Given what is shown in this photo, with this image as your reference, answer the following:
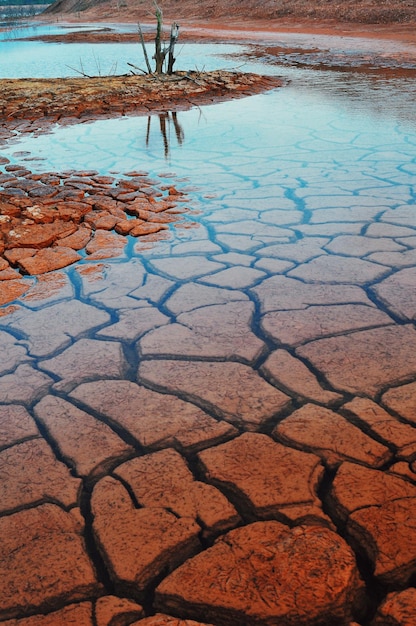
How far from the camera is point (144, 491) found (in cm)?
144

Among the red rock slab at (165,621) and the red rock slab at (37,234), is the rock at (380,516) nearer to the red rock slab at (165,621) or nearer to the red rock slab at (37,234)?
the red rock slab at (165,621)

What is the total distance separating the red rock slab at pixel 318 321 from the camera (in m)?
2.15

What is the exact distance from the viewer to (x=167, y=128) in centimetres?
642

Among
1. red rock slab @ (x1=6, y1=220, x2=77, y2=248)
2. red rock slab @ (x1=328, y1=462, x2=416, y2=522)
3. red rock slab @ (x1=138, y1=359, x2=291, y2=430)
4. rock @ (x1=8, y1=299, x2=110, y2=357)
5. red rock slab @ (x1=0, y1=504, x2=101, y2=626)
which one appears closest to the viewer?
red rock slab @ (x1=0, y1=504, x2=101, y2=626)

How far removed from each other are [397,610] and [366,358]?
100cm

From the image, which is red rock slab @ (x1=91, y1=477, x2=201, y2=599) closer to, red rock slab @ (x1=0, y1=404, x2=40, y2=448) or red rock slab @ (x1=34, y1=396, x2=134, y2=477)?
Answer: red rock slab @ (x1=34, y1=396, x2=134, y2=477)

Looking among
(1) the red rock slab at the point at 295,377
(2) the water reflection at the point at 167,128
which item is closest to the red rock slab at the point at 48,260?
(1) the red rock slab at the point at 295,377

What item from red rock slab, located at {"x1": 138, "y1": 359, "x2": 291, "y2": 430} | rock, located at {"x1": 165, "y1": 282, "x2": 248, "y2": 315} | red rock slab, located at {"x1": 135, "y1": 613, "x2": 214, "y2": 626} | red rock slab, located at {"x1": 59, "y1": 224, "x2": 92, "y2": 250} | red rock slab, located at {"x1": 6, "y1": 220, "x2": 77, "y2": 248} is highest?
red rock slab, located at {"x1": 6, "y1": 220, "x2": 77, "y2": 248}

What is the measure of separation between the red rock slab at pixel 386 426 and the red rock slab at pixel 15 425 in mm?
964

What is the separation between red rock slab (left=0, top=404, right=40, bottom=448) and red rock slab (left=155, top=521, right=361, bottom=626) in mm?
694

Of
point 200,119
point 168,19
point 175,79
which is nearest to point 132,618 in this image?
point 200,119

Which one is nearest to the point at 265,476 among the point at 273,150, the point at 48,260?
the point at 48,260

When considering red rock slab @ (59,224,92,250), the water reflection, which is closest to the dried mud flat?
red rock slab @ (59,224,92,250)

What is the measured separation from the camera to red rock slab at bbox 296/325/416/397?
1.84 meters
